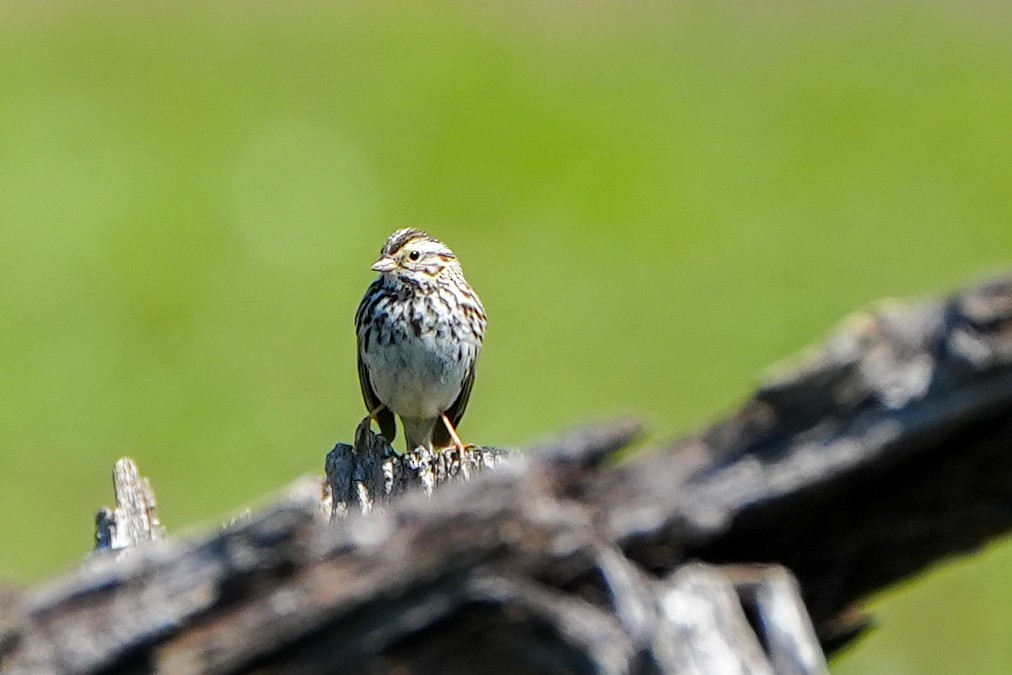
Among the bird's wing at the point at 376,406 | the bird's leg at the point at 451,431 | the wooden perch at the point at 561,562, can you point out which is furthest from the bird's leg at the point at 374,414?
the wooden perch at the point at 561,562

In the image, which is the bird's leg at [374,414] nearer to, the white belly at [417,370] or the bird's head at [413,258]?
the white belly at [417,370]

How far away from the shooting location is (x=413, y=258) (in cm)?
899

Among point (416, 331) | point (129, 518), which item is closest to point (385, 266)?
point (416, 331)

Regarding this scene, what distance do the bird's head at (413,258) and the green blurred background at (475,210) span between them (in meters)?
4.68

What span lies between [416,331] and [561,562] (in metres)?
5.19

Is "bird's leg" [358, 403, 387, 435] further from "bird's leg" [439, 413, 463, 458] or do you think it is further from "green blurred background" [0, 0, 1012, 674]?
"green blurred background" [0, 0, 1012, 674]

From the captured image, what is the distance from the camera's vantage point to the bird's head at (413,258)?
8.95 m

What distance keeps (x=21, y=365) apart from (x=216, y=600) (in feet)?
49.0

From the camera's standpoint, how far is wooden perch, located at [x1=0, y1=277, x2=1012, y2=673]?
11.9 feet

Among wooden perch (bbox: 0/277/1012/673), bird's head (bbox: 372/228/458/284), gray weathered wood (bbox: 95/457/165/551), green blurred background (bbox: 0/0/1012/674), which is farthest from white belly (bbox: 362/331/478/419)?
wooden perch (bbox: 0/277/1012/673)

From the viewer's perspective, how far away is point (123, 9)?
1035 inches

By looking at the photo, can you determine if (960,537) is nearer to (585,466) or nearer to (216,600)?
(585,466)

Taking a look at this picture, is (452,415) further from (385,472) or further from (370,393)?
(385,472)

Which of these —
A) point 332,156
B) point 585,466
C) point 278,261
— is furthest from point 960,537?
point 332,156
